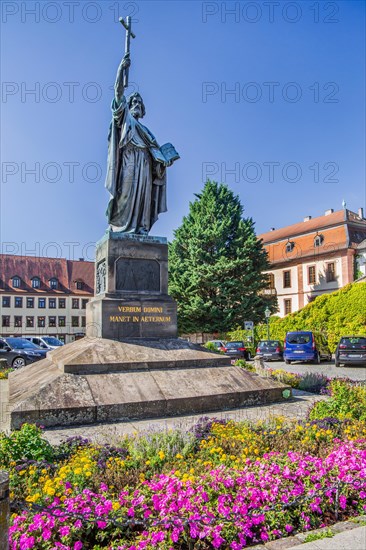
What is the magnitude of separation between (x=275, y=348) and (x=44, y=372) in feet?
65.9

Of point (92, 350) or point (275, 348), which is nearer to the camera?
point (92, 350)

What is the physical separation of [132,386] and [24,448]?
2.99 meters

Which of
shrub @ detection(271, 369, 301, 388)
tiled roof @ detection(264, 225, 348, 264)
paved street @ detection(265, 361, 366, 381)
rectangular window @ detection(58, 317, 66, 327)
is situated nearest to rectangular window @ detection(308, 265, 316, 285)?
tiled roof @ detection(264, 225, 348, 264)

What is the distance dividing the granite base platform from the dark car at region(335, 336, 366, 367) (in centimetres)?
1438

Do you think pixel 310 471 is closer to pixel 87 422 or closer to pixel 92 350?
pixel 87 422

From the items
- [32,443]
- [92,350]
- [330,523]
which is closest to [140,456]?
[32,443]

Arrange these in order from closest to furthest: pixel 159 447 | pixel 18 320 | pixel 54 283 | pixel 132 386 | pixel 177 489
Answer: pixel 177 489
pixel 159 447
pixel 132 386
pixel 18 320
pixel 54 283

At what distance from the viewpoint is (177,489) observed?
3.49 metres

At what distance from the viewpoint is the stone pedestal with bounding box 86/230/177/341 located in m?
9.18

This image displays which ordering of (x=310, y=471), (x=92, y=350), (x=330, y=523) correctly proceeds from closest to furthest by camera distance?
1. (x=330, y=523)
2. (x=310, y=471)
3. (x=92, y=350)

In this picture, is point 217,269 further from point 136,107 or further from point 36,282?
point 36,282

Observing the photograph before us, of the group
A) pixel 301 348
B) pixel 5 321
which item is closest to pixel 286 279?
pixel 301 348

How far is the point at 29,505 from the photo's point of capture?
293cm

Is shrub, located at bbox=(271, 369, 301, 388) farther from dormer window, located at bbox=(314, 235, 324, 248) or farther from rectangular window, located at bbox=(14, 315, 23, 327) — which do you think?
rectangular window, located at bbox=(14, 315, 23, 327)
